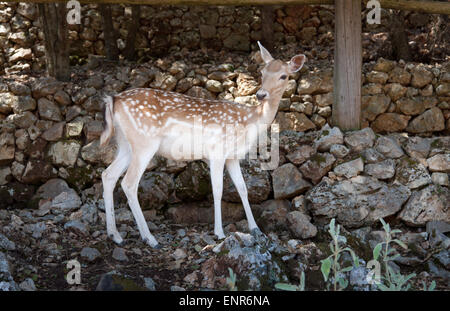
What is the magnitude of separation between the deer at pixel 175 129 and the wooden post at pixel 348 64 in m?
1.42

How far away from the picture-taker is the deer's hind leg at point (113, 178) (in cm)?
609

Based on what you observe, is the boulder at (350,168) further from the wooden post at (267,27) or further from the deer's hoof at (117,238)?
the wooden post at (267,27)

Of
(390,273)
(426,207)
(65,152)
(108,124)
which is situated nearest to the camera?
(390,273)

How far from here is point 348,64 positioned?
7.33 m

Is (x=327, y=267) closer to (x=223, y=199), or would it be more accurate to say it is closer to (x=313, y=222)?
(x=313, y=222)

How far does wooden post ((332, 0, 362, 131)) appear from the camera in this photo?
7.32 m

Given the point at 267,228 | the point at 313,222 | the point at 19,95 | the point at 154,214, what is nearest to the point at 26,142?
the point at 19,95

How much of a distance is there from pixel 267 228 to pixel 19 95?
4287mm

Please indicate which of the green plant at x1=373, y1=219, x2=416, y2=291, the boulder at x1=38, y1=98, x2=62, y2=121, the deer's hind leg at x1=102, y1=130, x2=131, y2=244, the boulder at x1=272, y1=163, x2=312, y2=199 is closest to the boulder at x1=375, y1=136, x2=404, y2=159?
the boulder at x1=272, y1=163, x2=312, y2=199

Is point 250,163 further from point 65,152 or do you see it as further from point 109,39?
point 109,39

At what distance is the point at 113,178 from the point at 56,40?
10.9 ft

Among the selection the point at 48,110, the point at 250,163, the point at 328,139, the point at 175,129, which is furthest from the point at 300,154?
the point at 48,110

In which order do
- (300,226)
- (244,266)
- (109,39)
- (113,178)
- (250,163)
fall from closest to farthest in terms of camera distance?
(244,266), (113,178), (300,226), (250,163), (109,39)

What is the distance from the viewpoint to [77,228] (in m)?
6.21
